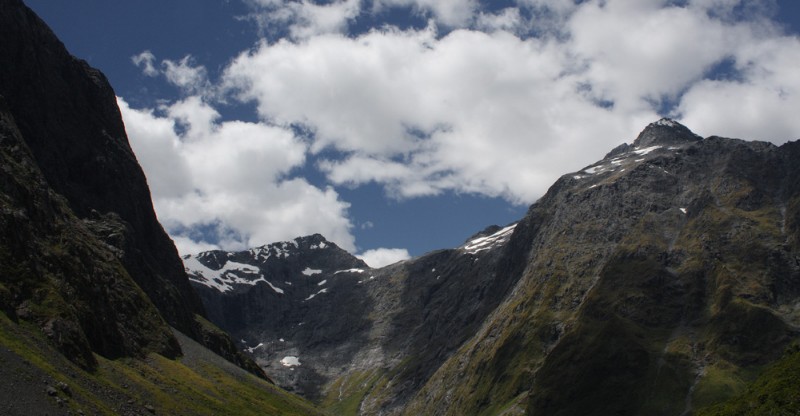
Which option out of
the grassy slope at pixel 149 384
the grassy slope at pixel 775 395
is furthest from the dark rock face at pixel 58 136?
the grassy slope at pixel 775 395

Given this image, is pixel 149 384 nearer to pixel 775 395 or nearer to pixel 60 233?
pixel 60 233

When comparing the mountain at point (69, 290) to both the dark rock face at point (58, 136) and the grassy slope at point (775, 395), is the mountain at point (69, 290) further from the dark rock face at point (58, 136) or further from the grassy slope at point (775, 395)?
the grassy slope at point (775, 395)

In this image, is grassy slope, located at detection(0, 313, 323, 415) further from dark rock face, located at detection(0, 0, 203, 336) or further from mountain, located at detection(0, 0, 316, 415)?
A: dark rock face, located at detection(0, 0, 203, 336)

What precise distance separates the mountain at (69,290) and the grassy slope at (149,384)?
32 centimetres

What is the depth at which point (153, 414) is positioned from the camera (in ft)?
330

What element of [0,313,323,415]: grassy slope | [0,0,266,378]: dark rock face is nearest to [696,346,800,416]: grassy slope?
[0,313,323,415]: grassy slope

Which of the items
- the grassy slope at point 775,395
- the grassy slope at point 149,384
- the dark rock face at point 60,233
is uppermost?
the dark rock face at point 60,233

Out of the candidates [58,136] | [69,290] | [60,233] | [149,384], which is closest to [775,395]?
[149,384]

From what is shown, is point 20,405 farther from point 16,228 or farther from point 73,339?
point 16,228

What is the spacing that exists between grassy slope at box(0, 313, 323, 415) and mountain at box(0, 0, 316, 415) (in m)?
0.32

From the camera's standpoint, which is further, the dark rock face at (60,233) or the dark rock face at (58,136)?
the dark rock face at (58,136)

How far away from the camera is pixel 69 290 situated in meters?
121

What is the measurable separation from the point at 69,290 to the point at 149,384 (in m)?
21.9

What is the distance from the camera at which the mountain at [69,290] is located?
92250mm
